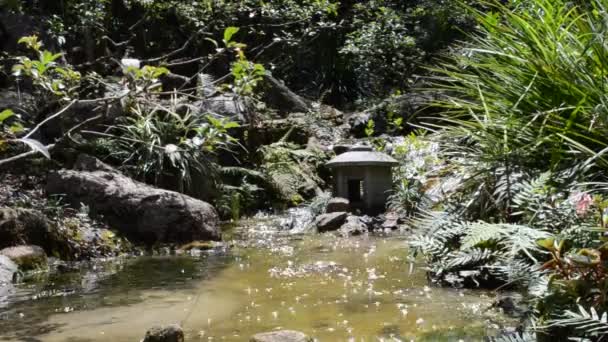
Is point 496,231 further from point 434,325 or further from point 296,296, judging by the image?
point 296,296

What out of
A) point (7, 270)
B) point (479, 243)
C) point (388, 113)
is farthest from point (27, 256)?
point (388, 113)

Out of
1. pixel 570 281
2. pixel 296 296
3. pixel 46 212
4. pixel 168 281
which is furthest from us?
pixel 46 212

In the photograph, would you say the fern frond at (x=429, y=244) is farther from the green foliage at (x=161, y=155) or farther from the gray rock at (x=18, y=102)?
the gray rock at (x=18, y=102)

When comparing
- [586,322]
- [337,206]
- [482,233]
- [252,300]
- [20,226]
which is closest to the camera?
[586,322]

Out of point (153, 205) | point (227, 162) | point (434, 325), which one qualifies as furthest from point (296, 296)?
point (227, 162)

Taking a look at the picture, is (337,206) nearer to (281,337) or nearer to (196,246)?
(196,246)

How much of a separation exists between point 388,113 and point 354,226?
4573mm

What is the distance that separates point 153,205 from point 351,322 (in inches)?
158

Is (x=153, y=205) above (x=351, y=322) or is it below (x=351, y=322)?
above

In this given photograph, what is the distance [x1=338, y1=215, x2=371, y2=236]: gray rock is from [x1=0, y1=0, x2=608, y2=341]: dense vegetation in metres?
0.54

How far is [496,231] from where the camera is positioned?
1.97m

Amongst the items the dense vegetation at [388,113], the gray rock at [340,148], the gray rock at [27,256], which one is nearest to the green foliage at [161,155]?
the dense vegetation at [388,113]

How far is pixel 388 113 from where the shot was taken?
11.5 metres

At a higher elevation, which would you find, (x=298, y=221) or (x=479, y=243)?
(x=479, y=243)
